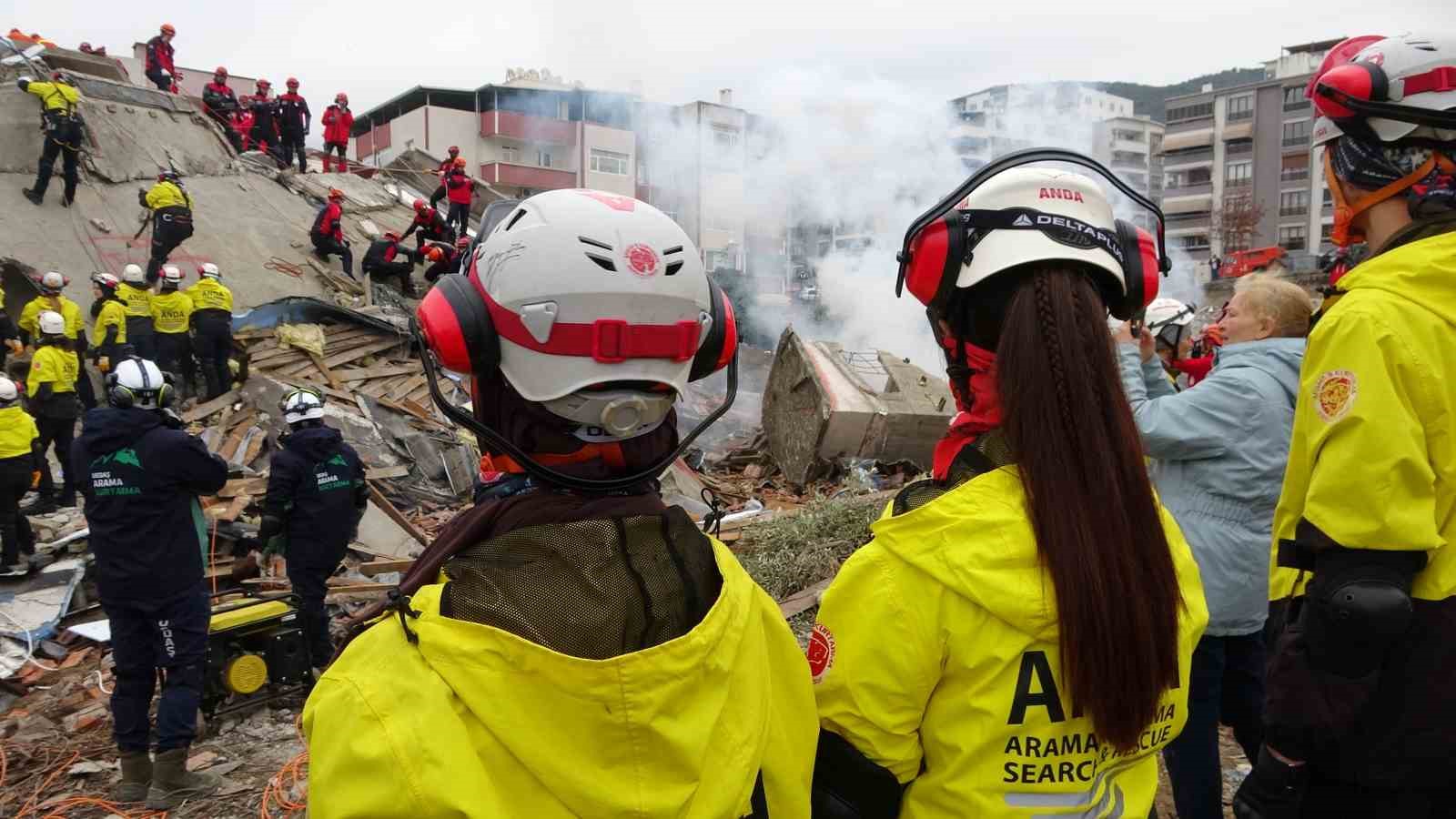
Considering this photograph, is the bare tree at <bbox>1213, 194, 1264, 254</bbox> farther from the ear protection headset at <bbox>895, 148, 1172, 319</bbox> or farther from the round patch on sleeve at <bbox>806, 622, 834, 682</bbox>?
the round patch on sleeve at <bbox>806, 622, 834, 682</bbox>

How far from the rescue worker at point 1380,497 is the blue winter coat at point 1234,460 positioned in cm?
112

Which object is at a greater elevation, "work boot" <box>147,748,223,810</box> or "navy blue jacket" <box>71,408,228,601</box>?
"navy blue jacket" <box>71,408,228,601</box>

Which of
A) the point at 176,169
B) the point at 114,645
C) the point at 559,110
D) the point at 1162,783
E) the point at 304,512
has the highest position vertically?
the point at 559,110

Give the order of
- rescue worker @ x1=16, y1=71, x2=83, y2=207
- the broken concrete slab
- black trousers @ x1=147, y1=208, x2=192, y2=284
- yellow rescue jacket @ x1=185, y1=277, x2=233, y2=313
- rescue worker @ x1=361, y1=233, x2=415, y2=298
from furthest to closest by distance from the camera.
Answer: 1. rescue worker @ x1=361, y1=233, x2=415, y2=298
2. rescue worker @ x1=16, y1=71, x2=83, y2=207
3. black trousers @ x1=147, y1=208, x2=192, y2=284
4. yellow rescue jacket @ x1=185, y1=277, x2=233, y2=313
5. the broken concrete slab

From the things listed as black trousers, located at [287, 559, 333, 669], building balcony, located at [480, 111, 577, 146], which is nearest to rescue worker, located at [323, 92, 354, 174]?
A: black trousers, located at [287, 559, 333, 669]

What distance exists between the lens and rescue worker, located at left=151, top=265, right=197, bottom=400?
12289 mm

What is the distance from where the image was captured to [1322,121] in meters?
2.24

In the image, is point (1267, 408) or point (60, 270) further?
point (60, 270)

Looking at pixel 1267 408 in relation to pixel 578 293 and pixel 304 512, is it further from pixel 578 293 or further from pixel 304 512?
pixel 304 512

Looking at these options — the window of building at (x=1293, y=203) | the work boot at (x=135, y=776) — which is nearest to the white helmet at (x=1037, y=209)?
the work boot at (x=135, y=776)

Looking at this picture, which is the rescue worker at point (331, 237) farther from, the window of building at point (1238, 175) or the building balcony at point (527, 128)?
the window of building at point (1238, 175)

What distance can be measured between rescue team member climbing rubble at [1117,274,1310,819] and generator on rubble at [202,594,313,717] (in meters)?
5.57

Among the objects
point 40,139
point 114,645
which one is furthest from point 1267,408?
point 40,139

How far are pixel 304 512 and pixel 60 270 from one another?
12.1 meters
